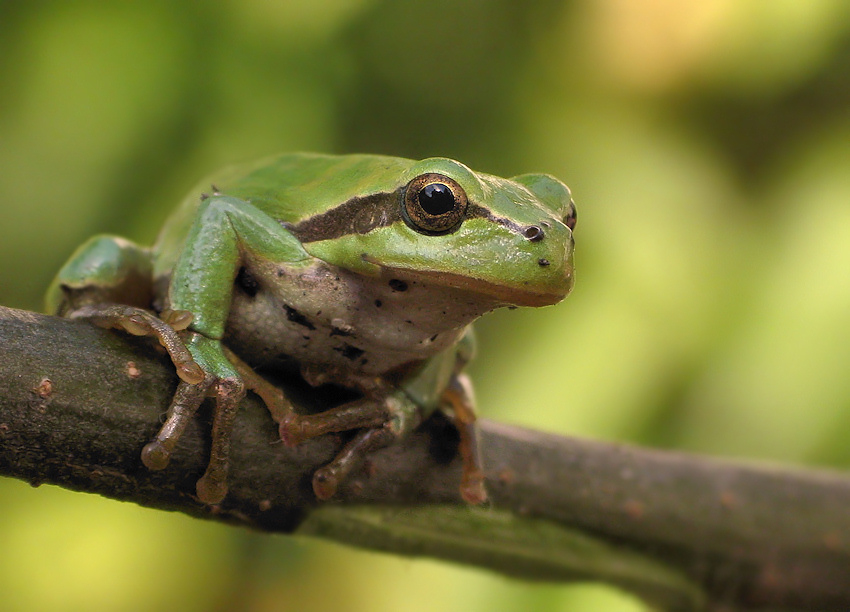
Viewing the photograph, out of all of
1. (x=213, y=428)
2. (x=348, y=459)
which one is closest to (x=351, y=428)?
(x=348, y=459)

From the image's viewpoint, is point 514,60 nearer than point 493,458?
A: No

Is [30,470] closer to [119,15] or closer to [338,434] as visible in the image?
[338,434]

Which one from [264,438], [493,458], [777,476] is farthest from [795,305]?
[264,438]

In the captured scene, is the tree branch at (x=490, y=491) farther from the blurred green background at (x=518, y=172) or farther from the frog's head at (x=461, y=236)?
the blurred green background at (x=518, y=172)

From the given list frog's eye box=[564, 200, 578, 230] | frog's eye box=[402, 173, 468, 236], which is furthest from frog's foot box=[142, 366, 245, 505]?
frog's eye box=[564, 200, 578, 230]

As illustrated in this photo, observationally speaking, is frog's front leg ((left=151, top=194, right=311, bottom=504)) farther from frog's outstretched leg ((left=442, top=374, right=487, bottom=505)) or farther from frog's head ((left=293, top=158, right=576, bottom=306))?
frog's outstretched leg ((left=442, top=374, right=487, bottom=505))

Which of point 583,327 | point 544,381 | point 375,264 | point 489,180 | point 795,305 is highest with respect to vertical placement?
point 489,180

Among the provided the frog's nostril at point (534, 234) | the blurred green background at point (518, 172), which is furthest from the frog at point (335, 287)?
Answer: the blurred green background at point (518, 172)
